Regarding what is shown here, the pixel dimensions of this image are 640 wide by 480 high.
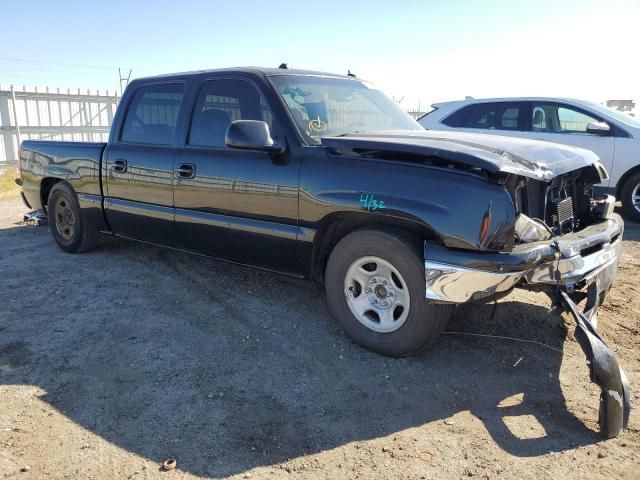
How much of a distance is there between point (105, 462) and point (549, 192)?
2990mm

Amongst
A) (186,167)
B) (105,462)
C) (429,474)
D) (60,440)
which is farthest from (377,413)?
(186,167)

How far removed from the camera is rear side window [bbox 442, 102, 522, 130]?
8.27 metres

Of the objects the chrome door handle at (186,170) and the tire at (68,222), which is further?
the tire at (68,222)

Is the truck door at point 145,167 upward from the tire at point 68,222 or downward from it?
upward

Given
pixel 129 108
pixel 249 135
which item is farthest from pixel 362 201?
pixel 129 108

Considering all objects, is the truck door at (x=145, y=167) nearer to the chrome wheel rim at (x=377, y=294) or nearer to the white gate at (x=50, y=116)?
the chrome wheel rim at (x=377, y=294)

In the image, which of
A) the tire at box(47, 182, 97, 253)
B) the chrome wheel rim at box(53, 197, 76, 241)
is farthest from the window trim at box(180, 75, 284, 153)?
the chrome wheel rim at box(53, 197, 76, 241)

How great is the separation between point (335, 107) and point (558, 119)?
16.8 feet

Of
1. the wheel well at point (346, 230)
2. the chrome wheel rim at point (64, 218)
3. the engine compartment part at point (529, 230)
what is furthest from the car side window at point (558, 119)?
the chrome wheel rim at point (64, 218)

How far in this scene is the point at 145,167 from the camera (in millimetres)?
4805

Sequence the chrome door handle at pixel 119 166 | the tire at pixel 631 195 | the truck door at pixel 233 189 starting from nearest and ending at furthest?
1. the truck door at pixel 233 189
2. the chrome door handle at pixel 119 166
3. the tire at pixel 631 195

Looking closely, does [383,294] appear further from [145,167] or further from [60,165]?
[60,165]

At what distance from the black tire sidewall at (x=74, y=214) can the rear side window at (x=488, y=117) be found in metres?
5.75

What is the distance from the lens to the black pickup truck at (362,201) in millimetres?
3025
